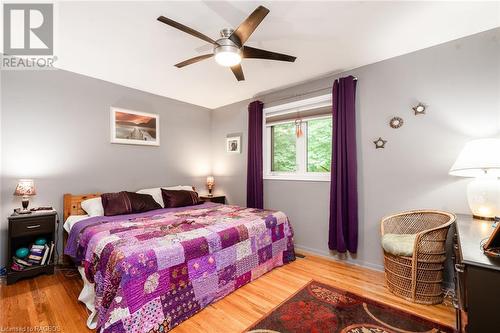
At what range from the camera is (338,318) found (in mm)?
1875

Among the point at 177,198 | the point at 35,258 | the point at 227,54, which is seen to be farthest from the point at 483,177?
the point at 35,258

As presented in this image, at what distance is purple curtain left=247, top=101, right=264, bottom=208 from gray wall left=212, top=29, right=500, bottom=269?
0.77 meters

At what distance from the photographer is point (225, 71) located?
312 cm

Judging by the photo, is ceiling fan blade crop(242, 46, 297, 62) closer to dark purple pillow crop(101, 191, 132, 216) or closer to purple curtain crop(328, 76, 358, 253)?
purple curtain crop(328, 76, 358, 253)

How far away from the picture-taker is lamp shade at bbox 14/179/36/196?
8.18ft

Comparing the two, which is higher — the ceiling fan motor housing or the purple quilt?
the ceiling fan motor housing

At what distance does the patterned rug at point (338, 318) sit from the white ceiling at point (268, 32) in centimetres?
253

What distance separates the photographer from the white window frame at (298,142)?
3.38m

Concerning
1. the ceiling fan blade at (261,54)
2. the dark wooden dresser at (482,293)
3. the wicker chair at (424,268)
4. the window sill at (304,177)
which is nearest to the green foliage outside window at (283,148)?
the window sill at (304,177)

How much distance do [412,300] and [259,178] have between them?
245 centimetres

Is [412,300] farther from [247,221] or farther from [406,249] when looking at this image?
[247,221]

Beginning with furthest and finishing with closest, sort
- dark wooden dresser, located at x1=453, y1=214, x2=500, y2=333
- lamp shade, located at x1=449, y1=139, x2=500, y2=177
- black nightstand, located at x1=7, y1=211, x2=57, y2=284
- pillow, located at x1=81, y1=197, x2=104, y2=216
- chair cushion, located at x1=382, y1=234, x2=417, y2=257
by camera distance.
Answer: pillow, located at x1=81, y1=197, x2=104, y2=216, black nightstand, located at x1=7, y1=211, x2=57, y2=284, chair cushion, located at x1=382, y1=234, x2=417, y2=257, lamp shade, located at x1=449, y1=139, x2=500, y2=177, dark wooden dresser, located at x1=453, y1=214, x2=500, y2=333

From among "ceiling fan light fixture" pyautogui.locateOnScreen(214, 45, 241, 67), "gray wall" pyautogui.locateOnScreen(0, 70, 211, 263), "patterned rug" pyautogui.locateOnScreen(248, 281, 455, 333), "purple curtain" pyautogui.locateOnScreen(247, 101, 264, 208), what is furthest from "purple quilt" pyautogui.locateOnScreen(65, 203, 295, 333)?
"ceiling fan light fixture" pyautogui.locateOnScreen(214, 45, 241, 67)

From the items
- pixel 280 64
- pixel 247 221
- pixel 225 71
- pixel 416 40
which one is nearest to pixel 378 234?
pixel 247 221
